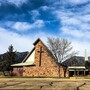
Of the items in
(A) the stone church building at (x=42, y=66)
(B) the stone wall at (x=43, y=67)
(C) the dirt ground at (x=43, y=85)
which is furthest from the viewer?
(B) the stone wall at (x=43, y=67)

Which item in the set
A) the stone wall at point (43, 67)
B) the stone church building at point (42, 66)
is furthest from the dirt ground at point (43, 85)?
the stone wall at point (43, 67)

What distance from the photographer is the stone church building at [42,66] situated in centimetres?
6384

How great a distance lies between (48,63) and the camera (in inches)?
2547

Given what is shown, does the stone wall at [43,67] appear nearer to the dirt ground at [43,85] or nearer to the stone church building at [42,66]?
the stone church building at [42,66]

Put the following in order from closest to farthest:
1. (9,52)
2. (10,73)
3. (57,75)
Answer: (57,75)
(10,73)
(9,52)

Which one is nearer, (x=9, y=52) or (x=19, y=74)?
(x=19, y=74)

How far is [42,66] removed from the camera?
213 ft

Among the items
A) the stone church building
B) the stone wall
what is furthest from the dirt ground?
→ the stone wall

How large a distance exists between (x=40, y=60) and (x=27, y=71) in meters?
4.39

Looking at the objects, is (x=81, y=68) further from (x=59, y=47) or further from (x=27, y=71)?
(x=27, y=71)

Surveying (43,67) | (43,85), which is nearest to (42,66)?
(43,67)

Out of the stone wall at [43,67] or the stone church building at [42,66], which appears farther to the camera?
the stone wall at [43,67]

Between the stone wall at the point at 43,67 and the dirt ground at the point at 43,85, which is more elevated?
the stone wall at the point at 43,67

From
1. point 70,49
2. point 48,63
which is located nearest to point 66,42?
point 70,49
